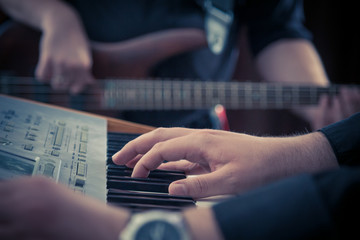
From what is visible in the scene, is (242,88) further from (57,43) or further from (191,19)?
(57,43)

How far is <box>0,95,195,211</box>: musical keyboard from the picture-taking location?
39cm

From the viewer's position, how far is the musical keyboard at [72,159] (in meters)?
0.39

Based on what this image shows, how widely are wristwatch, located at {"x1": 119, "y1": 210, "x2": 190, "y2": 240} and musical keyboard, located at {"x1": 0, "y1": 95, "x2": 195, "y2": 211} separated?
0.13 m

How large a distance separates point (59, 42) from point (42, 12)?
166 millimetres

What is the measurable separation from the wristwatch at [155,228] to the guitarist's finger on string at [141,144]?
0.71 ft

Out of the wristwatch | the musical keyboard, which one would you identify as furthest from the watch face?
the musical keyboard

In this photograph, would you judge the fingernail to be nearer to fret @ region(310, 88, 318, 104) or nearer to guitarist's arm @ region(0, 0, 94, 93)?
guitarist's arm @ region(0, 0, 94, 93)

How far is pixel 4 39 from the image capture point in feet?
4.05

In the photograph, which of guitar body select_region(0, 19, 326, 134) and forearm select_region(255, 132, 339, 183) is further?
guitar body select_region(0, 19, 326, 134)

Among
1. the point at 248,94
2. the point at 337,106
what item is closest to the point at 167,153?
the point at 248,94

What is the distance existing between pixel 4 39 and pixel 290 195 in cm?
128

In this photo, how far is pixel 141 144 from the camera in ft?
1.56

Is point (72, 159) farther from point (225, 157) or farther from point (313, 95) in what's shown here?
point (313, 95)

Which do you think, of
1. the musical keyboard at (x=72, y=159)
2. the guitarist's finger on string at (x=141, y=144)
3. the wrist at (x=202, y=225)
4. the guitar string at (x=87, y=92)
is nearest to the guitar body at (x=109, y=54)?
the guitar string at (x=87, y=92)
